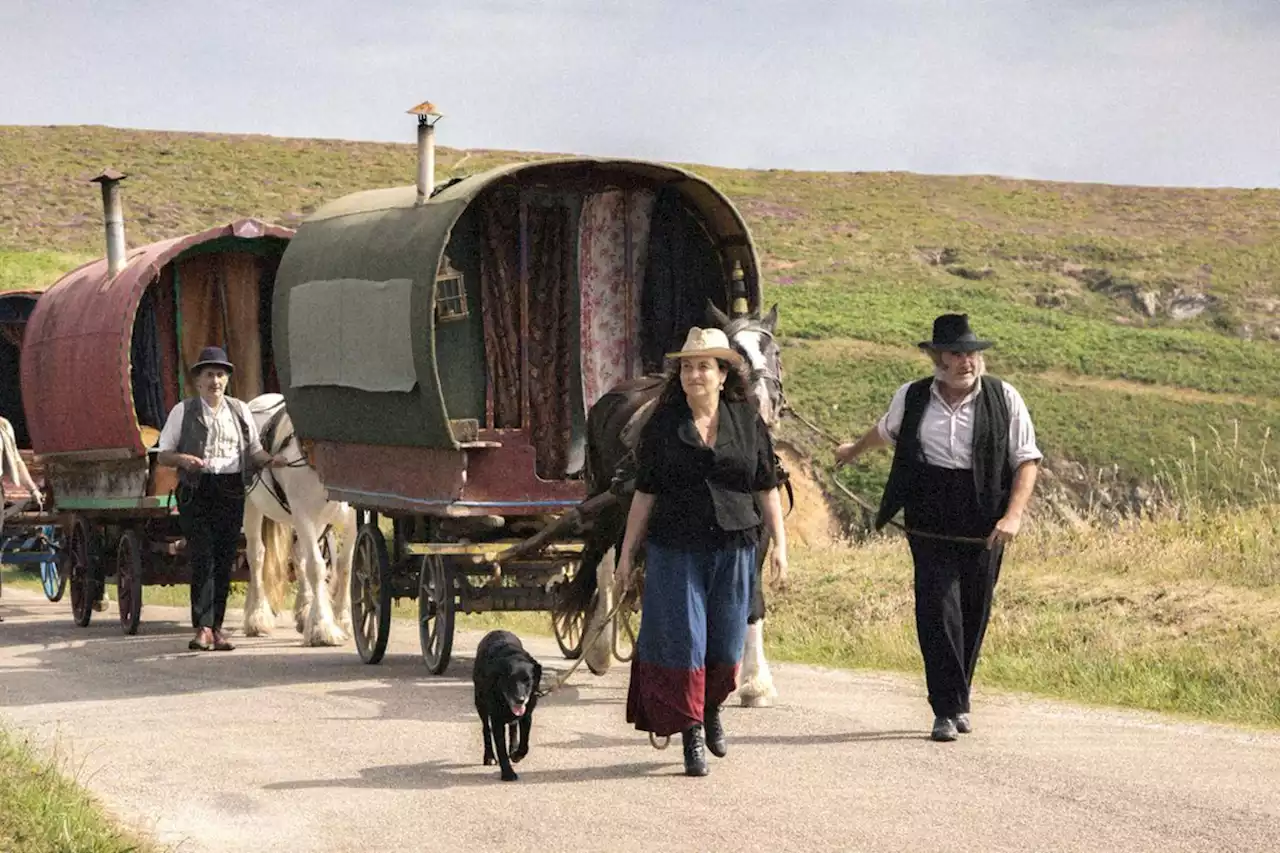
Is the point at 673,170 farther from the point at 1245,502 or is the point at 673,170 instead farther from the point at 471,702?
the point at 1245,502

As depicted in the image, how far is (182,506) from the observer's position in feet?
51.7

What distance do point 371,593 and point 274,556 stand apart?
371 cm

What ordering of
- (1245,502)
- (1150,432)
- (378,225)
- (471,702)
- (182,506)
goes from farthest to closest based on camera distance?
(1150,432)
(1245,502)
(182,506)
(378,225)
(471,702)

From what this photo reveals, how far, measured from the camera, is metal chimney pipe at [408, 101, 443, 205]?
45.4 ft

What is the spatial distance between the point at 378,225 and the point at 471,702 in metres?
3.61

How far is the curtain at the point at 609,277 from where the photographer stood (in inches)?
565

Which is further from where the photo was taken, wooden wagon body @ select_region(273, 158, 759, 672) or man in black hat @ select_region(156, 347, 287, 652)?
man in black hat @ select_region(156, 347, 287, 652)

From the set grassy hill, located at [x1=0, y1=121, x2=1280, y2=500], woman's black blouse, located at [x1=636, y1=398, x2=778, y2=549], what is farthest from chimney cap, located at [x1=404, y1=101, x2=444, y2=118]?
grassy hill, located at [x1=0, y1=121, x2=1280, y2=500]

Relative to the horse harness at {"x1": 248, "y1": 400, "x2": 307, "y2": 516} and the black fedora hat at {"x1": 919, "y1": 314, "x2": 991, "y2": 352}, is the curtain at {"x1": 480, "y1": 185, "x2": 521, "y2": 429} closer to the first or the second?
the horse harness at {"x1": 248, "y1": 400, "x2": 307, "y2": 516}

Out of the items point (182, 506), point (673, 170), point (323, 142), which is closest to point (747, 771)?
point (673, 170)

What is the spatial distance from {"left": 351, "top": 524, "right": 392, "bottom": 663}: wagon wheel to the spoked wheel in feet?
3.72

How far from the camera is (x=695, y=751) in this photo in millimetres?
9078

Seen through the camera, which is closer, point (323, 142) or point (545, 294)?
point (545, 294)

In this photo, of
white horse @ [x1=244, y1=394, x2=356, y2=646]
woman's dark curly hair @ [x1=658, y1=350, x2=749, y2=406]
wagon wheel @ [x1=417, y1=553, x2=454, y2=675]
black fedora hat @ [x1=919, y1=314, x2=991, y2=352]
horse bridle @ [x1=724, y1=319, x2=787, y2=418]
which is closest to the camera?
woman's dark curly hair @ [x1=658, y1=350, x2=749, y2=406]
